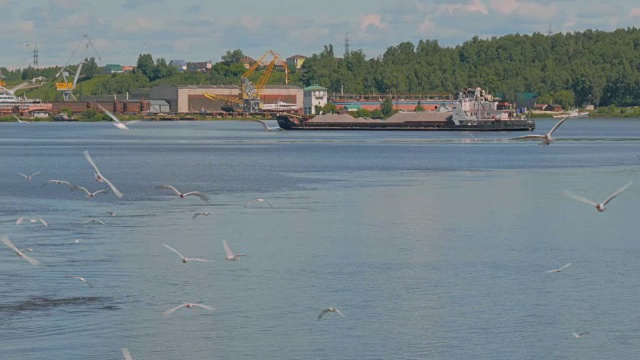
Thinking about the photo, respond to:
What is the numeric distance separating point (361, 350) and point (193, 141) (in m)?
116

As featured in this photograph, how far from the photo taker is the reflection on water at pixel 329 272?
28250mm

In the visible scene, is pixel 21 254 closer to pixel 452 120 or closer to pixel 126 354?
pixel 126 354

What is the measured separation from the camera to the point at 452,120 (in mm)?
172250

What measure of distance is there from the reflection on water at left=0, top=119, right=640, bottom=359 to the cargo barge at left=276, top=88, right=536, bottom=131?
9416 cm

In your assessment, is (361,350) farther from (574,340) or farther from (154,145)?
(154,145)

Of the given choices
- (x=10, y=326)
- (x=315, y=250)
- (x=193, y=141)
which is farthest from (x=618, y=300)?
(x=193, y=141)

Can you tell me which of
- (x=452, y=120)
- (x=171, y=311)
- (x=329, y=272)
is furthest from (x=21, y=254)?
(x=452, y=120)

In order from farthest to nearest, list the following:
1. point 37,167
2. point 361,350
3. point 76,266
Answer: point 37,167, point 76,266, point 361,350

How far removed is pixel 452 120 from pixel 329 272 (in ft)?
452

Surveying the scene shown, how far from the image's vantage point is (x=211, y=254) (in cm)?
3966

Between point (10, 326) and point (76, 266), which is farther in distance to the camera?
point (76, 266)

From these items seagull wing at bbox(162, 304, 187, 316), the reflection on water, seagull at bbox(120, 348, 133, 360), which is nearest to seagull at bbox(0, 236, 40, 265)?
the reflection on water

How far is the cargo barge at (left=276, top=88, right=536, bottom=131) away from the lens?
16450 centimetres

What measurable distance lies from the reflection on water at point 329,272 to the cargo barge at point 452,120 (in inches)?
3707
